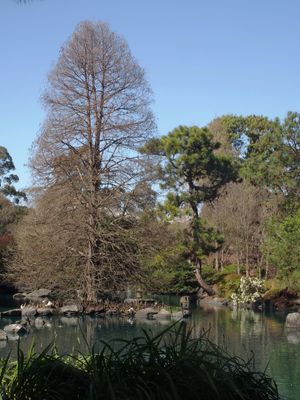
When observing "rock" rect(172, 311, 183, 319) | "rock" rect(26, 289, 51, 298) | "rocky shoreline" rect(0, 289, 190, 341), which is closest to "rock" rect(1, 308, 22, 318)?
"rocky shoreline" rect(0, 289, 190, 341)

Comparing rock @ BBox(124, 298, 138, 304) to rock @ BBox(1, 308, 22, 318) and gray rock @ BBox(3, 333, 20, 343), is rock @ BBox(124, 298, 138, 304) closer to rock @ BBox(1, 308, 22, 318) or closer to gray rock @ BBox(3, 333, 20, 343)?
rock @ BBox(1, 308, 22, 318)

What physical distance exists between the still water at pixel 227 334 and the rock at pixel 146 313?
2.91 ft

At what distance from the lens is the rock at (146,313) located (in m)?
19.4

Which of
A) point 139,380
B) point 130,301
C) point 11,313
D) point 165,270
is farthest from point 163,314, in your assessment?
point 139,380

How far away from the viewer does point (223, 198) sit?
31.0m

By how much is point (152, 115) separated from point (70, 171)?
418 cm

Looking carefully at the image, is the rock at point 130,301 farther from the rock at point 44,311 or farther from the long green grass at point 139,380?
the long green grass at point 139,380

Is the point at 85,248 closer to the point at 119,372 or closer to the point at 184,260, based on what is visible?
the point at 184,260

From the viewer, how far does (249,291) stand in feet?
85.4

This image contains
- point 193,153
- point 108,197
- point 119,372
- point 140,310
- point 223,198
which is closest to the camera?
point 119,372

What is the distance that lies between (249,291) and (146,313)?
8.13m

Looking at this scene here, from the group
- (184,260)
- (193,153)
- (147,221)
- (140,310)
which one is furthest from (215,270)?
(140,310)

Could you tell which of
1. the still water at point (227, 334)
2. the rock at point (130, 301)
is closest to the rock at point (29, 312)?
the still water at point (227, 334)

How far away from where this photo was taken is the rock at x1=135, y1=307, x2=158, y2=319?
19.4m
